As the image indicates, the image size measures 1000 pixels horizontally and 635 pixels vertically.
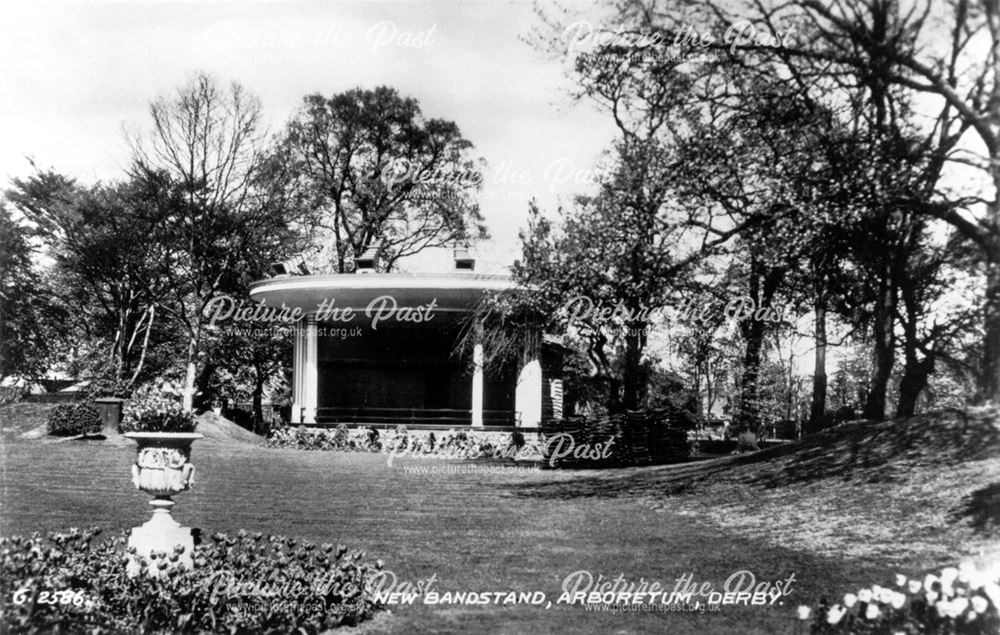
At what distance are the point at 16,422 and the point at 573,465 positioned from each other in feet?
46.8

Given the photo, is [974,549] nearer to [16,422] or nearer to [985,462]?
[985,462]

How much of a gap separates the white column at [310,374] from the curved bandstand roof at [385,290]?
0.74m

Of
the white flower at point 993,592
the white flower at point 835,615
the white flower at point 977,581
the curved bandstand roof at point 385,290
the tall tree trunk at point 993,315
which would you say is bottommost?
the white flower at point 835,615

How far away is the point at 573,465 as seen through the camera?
20562 millimetres

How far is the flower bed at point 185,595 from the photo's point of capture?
627 centimetres

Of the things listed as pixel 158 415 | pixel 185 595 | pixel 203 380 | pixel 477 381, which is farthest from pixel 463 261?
pixel 185 595

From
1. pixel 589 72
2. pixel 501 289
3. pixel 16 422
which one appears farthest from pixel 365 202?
pixel 589 72

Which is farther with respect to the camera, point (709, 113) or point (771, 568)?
point (709, 113)

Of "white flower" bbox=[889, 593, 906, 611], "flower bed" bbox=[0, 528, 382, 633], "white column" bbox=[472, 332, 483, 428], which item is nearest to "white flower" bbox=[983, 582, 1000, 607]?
"white flower" bbox=[889, 593, 906, 611]

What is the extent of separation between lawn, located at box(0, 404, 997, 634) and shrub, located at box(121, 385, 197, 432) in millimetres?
2061

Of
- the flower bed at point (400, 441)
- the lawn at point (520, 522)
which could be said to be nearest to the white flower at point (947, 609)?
the lawn at point (520, 522)

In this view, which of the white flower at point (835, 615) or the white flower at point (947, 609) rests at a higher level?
the white flower at point (947, 609)

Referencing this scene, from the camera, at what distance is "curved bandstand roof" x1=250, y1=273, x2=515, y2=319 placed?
26.0 metres

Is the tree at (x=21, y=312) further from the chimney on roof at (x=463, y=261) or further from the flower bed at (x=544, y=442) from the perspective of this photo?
the chimney on roof at (x=463, y=261)
